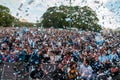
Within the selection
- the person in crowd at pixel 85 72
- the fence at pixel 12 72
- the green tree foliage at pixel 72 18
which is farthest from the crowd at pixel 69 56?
the green tree foliage at pixel 72 18

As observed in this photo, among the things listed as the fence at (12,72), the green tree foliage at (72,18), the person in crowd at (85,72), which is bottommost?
the green tree foliage at (72,18)

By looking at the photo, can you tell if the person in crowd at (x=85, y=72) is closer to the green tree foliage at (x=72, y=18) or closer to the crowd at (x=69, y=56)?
the crowd at (x=69, y=56)

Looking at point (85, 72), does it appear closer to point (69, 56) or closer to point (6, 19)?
point (69, 56)

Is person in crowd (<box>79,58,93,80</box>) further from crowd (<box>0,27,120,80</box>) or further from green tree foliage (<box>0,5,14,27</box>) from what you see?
green tree foliage (<box>0,5,14,27</box>)

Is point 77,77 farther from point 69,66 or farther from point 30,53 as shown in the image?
point 30,53

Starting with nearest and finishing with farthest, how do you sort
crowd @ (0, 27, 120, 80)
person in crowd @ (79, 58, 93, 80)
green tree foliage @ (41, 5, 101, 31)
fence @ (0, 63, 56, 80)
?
person in crowd @ (79, 58, 93, 80) → crowd @ (0, 27, 120, 80) → fence @ (0, 63, 56, 80) → green tree foliage @ (41, 5, 101, 31)

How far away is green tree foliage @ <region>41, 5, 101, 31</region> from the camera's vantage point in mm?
103125

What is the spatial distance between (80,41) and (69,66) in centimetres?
982

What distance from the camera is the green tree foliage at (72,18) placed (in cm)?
10312

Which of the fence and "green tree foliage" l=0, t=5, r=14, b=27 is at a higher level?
the fence

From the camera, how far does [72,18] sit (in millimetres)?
108625

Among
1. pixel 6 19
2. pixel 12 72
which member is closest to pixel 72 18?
pixel 6 19

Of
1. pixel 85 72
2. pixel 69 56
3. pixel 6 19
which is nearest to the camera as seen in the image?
pixel 85 72

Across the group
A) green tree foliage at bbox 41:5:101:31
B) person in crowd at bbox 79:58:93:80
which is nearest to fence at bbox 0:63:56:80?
person in crowd at bbox 79:58:93:80
